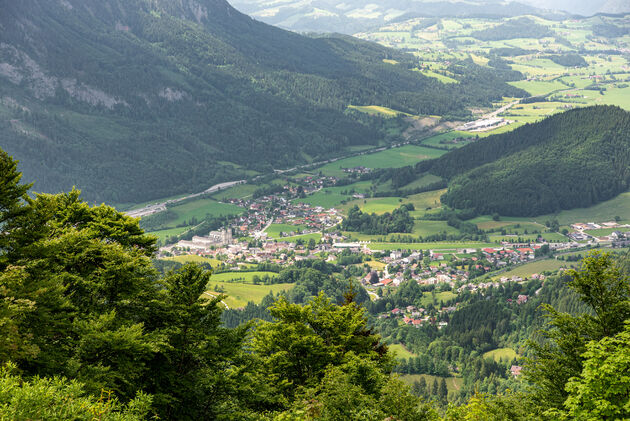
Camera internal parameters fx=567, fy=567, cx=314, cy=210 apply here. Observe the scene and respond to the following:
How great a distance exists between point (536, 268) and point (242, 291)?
304 feet

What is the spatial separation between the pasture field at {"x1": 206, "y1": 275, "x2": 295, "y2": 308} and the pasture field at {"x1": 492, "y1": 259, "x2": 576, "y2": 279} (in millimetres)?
68486

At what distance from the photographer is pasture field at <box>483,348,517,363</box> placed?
131 metres

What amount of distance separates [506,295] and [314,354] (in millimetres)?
123765

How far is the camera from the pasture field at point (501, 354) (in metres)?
131

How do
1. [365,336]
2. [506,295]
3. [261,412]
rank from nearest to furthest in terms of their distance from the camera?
1. [261,412]
2. [365,336]
3. [506,295]

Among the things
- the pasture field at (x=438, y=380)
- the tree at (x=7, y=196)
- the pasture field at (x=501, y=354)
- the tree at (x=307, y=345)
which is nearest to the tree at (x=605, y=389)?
the tree at (x=307, y=345)

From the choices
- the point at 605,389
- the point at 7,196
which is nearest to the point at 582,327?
the point at 605,389

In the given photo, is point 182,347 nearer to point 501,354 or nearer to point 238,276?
point 501,354

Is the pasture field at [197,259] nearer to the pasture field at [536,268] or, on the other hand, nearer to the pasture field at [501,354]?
the pasture field at [536,268]

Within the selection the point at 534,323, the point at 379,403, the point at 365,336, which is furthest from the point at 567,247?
Answer: the point at 379,403

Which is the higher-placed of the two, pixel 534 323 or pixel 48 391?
pixel 48 391

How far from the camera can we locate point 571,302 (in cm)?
14138

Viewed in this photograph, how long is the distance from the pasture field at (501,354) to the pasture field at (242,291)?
60807 millimetres

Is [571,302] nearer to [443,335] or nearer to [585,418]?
[443,335]
